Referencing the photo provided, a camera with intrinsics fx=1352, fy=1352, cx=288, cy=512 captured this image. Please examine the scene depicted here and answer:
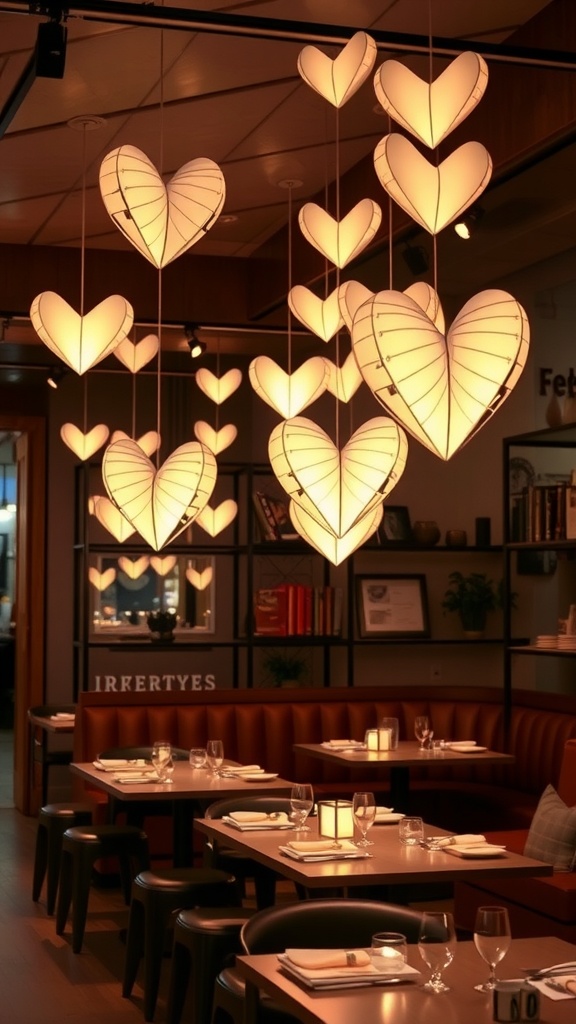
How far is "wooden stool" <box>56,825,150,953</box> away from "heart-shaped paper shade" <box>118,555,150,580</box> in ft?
14.7

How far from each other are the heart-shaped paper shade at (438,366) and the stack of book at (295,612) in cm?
555

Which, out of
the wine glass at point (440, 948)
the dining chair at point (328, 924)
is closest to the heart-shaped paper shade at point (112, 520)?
the dining chair at point (328, 924)

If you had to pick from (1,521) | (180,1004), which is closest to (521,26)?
(180,1004)

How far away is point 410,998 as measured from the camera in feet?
8.50

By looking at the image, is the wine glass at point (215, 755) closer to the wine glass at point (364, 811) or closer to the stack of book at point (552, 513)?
the wine glass at point (364, 811)

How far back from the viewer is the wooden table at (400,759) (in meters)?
6.41

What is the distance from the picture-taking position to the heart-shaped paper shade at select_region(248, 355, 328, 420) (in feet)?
19.2

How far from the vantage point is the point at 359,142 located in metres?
6.78

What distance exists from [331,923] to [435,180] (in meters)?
1.91

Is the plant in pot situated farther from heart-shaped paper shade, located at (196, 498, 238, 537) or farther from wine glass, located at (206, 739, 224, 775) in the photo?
wine glass, located at (206, 739, 224, 775)

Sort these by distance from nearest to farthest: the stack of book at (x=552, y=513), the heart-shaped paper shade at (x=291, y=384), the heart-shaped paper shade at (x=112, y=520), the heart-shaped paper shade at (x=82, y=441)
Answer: the heart-shaped paper shade at (x=291, y=384) < the stack of book at (x=552, y=513) < the heart-shaped paper shade at (x=112, y=520) < the heart-shaped paper shade at (x=82, y=441)

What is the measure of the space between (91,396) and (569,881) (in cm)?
675

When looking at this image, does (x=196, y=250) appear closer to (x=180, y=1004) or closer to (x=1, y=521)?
(x=180, y=1004)

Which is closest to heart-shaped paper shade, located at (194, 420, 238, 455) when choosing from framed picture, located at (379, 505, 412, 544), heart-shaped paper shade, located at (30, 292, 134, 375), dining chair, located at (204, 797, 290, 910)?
framed picture, located at (379, 505, 412, 544)
